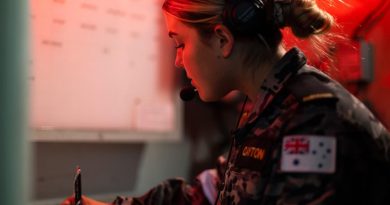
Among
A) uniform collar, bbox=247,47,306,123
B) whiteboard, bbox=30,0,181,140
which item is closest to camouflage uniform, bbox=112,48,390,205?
uniform collar, bbox=247,47,306,123

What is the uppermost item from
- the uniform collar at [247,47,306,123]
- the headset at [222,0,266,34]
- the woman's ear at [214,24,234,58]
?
the headset at [222,0,266,34]

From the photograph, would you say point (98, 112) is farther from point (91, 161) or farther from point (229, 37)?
point (229, 37)

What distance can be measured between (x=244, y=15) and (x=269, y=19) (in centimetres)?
5

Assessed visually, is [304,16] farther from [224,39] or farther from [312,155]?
[312,155]

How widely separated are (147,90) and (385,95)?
712 mm

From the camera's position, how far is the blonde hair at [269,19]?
0.82 metres

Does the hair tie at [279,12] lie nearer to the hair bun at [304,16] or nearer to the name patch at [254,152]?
the hair bun at [304,16]

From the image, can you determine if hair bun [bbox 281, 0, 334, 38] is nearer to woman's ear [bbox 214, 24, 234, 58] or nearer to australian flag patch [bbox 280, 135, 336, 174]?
woman's ear [bbox 214, 24, 234, 58]

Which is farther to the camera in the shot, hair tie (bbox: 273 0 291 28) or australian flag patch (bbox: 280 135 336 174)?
hair tie (bbox: 273 0 291 28)

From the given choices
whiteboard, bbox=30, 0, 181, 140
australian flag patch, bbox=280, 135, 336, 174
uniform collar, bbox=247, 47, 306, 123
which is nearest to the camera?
australian flag patch, bbox=280, 135, 336, 174

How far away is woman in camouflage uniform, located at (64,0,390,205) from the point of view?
2.33ft

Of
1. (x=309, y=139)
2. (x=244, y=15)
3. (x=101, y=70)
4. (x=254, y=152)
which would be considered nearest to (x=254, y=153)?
(x=254, y=152)

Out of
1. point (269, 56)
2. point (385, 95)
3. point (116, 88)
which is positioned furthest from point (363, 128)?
point (116, 88)

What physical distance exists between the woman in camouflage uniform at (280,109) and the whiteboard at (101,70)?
1.74 ft
